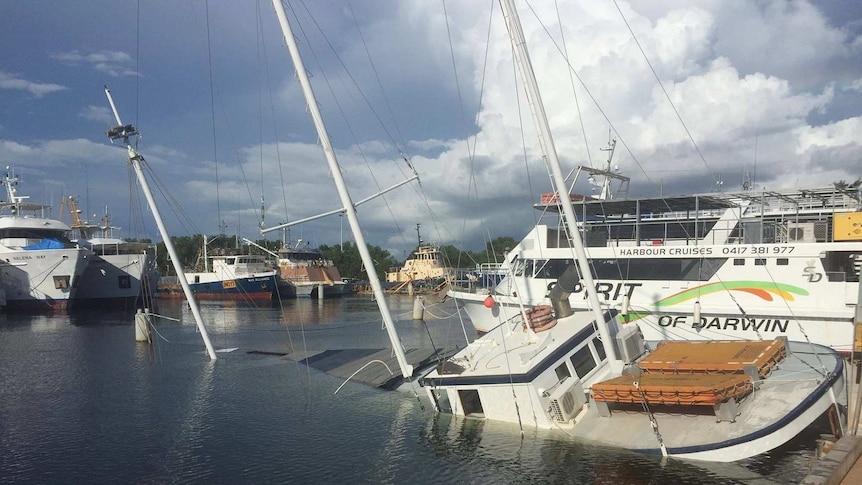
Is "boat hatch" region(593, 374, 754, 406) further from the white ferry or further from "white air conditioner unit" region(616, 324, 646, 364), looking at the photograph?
the white ferry

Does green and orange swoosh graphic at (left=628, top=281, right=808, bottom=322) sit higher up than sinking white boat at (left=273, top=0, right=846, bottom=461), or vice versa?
green and orange swoosh graphic at (left=628, top=281, right=808, bottom=322)

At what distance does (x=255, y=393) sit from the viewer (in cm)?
2569

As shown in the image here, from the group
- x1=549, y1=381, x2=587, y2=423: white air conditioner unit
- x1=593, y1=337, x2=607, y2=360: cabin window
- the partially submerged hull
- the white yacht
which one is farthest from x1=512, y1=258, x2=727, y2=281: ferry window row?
the white yacht

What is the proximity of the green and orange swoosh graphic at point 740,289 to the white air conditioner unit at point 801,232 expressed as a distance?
3089 mm

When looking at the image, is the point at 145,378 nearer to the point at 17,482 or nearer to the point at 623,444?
the point at 17,482

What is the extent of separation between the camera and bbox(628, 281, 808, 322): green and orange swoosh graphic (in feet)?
96.2

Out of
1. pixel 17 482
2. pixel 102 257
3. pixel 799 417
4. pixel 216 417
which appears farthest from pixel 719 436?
pixel 102 257

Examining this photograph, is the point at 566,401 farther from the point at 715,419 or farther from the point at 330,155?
the point at 330,155

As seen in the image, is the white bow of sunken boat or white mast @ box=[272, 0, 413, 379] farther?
white mast @ box=[272, 0, 413, 379]

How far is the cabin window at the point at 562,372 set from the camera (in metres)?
19.0

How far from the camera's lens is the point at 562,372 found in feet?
63.0

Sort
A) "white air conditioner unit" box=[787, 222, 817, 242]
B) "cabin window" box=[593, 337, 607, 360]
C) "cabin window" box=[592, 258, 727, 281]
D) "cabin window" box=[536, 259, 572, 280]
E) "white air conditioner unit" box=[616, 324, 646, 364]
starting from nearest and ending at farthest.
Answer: "white air conditioner unit" box=[616, 324, 646, 364]
"cabin window" box=[593, 337, 607, 360]
"white air conditioner unit" box=[787, 222, 817, 242]
"cabin window" box=[592, 258, 727, 281]
"cabin window" box=[536, 259, 572, 280]

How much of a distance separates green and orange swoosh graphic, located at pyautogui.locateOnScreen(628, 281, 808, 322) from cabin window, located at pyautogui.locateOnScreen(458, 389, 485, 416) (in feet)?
49.5

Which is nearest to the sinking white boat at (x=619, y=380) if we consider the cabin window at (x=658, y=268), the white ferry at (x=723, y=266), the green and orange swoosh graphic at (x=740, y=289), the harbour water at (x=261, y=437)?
the harbour water at (x=261, y=437)
